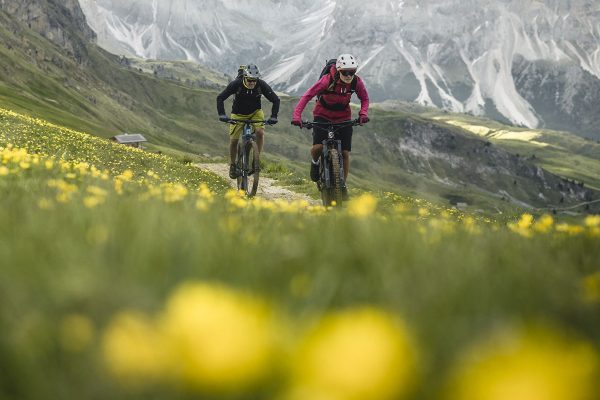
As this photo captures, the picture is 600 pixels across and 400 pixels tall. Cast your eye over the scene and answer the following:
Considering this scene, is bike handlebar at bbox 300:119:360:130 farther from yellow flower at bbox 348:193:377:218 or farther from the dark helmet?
yellow flower at bbox 348:193:377:218

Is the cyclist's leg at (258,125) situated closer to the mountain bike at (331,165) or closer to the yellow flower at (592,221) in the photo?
the mountain bike at (331,165)

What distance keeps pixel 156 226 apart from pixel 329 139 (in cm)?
1144

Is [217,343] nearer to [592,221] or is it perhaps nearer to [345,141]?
[592,221]

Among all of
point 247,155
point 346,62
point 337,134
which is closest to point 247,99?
point 247,155

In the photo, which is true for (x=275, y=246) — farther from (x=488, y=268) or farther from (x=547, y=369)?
(x=547, y=369)

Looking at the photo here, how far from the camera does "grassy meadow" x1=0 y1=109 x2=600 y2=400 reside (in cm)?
105

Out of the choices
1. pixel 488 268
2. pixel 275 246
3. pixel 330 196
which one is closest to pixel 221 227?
pixel 275 246

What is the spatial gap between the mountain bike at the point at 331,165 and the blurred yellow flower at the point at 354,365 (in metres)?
11.5

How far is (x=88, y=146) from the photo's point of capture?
23.1 m

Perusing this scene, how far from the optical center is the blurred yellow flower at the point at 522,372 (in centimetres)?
100

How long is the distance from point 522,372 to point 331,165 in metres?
12.2

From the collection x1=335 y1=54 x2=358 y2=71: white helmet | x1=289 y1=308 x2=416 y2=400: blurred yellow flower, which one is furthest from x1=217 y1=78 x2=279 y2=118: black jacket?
x1=289 y1=308 x2=416 y2=400: blurred yellow flower

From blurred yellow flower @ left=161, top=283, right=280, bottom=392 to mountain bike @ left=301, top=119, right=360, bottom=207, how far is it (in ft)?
37.7

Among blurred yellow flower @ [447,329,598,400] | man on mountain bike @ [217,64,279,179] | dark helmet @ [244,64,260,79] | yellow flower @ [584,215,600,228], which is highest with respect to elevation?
dark helmet @ [244,64,260,79]
